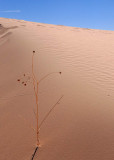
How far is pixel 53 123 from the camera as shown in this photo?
82.7 inches

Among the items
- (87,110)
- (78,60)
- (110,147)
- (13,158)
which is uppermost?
(78,60)

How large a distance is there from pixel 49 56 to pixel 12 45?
1.81 metres

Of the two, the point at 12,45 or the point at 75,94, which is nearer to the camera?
the point at 75,94

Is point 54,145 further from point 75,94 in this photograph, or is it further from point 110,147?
point 75,94

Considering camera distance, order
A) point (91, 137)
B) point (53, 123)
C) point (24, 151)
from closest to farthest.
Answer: point (24, 151)
point (91, 137)
point (53, 123)

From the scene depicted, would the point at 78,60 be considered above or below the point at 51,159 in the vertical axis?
above

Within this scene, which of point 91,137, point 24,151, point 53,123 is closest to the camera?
point 24,151

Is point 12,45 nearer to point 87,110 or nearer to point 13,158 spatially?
point 87,110

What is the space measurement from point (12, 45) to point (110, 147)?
502 centimetres

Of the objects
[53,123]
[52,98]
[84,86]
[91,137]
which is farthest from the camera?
[84,86]

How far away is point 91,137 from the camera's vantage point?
6.04 ft

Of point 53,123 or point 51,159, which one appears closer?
point 51,159

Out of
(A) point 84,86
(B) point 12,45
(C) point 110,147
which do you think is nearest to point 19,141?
(C) point 110,147

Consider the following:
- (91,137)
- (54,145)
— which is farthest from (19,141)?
(91,137)
